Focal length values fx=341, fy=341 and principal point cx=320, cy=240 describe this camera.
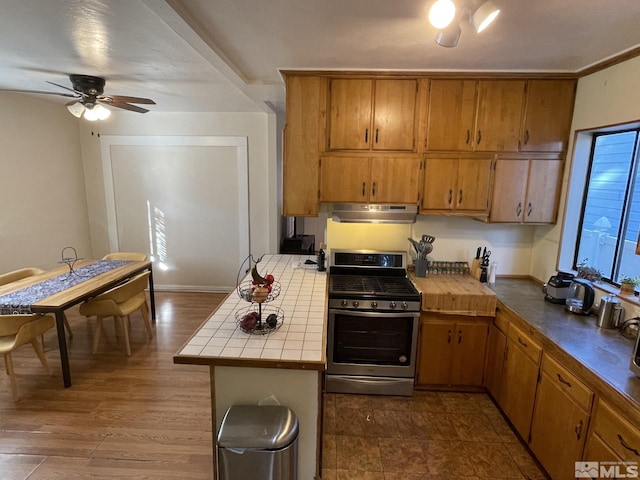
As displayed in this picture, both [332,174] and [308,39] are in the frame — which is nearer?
[308,39]

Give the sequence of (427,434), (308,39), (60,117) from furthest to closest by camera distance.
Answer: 1. (60,117)
2. (427,434)
3. (308,39)

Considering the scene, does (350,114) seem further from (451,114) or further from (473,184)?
(473,184)

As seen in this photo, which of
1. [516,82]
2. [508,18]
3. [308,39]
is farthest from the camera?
[516,82]

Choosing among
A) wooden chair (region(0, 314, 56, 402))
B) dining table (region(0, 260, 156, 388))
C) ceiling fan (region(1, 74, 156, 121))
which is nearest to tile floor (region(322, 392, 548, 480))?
dining table (region(0, 260, 156, 388))

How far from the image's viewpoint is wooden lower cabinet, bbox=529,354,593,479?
1.76m

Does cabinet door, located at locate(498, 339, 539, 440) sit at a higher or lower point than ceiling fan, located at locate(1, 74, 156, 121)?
lower

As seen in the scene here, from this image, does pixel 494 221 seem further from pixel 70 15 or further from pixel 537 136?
pixel 70 15

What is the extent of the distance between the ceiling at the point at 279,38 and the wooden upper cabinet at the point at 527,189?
2.30 feet

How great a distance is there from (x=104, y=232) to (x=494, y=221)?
5201 mm

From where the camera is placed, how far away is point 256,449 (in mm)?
1516

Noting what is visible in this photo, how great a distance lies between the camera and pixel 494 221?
289cm

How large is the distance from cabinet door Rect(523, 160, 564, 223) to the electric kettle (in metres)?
0.66

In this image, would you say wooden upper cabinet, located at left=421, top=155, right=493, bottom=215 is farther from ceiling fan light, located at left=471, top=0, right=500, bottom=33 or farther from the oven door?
A: ceiling fan light, located at left=471, top=0, right=500, bottom=33

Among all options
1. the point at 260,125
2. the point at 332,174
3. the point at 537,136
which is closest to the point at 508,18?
the point at 537,136
